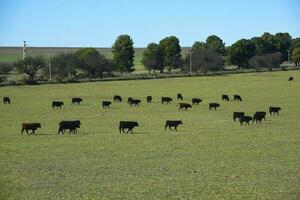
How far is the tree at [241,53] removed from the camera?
143625 mm

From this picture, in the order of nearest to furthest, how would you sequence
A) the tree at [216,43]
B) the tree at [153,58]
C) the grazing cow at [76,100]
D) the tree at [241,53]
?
1. the grazing cow at [76,100]
2. the tree at [153,58]
3. the tree at [241,53]
4. the tree at [216,43]

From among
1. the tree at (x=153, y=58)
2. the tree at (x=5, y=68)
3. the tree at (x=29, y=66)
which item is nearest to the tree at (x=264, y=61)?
the tree at (x=153, y=58)

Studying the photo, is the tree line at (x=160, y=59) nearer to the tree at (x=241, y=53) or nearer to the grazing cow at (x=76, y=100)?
the tree at (x=241, y=53)

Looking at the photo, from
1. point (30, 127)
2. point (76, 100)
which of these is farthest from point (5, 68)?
point (30, 127)

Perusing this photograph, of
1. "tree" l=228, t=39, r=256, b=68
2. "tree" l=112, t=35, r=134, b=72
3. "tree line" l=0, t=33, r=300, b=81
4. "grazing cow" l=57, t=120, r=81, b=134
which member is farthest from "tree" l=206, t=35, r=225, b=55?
"grazing cow" l=57, t=120, r=81, b=134

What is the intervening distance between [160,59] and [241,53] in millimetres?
23787

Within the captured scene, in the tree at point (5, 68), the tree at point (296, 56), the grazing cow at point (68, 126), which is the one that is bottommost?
the grazing cow at point (68, 126)

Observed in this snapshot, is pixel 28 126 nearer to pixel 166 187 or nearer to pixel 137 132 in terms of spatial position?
pixel 137 132

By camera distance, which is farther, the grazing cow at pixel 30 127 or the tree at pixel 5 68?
the tree at pixel 5 68

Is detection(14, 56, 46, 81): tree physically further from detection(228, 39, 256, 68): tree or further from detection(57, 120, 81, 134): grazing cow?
detection(57, 120, 81, 134): grazing cow

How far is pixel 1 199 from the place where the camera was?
563 inches

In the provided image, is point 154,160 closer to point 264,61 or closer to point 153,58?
point 153,58

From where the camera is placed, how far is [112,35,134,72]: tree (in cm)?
12925

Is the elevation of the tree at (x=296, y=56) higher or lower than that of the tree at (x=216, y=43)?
lower
